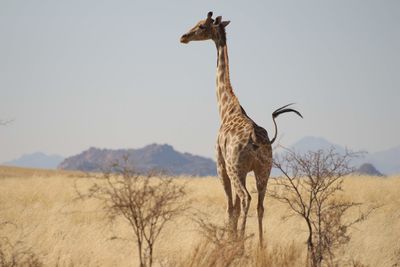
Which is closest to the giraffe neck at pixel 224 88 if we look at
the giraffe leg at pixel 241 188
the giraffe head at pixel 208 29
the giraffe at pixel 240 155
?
the giraffe at pixel 240 155

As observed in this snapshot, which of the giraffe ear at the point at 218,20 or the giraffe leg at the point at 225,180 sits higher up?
the giraffe ear at the point at 218,20

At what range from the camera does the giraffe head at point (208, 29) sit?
10.2 m

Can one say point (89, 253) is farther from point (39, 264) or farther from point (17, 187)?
point (17, 187)

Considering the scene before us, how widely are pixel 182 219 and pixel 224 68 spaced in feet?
13.2

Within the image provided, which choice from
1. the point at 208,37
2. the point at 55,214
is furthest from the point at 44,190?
the point at 208,37

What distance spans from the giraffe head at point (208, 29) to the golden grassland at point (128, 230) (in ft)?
9.77

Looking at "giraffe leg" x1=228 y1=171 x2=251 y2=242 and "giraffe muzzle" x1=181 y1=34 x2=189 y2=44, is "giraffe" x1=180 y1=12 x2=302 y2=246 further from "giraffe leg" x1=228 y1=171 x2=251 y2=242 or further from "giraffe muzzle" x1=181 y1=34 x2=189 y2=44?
"giraffe muzzle" x1=181 y1=34 x2=189 y2=44

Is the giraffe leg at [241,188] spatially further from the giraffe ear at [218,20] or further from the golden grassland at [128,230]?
the giraffe ear at [218,20]

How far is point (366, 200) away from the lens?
→ 54.3 feet

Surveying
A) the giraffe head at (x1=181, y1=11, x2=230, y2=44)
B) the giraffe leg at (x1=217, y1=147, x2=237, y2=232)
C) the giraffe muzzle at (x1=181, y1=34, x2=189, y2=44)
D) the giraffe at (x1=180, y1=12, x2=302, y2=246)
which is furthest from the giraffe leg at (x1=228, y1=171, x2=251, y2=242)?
the giraffe muzzle at (x1=181, y1=34, x2=189, y2=44)

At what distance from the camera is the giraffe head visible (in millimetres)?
10203

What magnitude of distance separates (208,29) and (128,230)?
15.3 feet

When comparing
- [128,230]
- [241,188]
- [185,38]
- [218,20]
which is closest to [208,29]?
[218,20]

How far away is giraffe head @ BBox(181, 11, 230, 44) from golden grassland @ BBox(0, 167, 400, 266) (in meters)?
2.98
